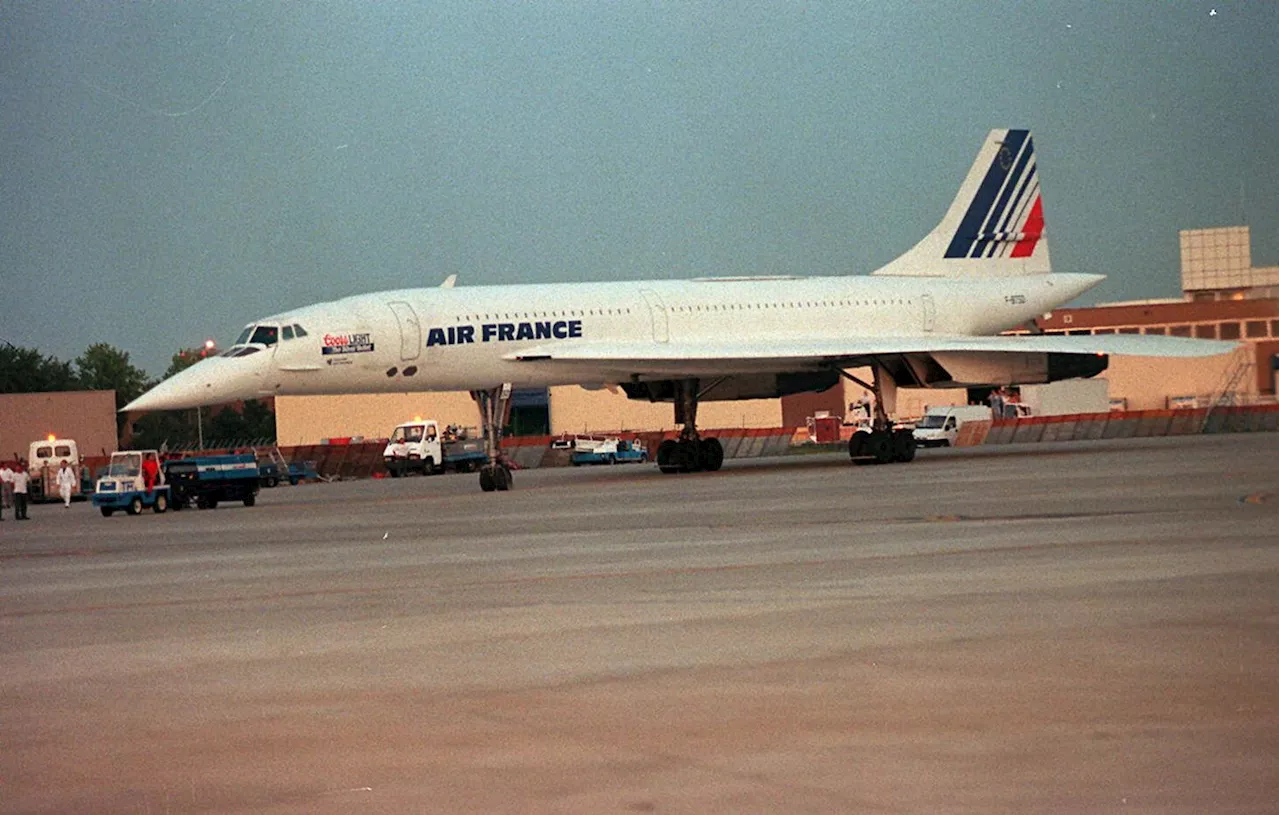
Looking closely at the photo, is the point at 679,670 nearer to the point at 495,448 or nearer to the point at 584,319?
the point at 495,448

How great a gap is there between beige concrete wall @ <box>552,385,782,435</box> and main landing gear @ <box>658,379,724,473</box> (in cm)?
2887

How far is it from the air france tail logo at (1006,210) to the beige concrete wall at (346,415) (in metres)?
29.1

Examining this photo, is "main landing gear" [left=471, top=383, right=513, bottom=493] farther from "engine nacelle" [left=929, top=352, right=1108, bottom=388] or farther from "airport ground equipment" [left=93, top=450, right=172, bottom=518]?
"engine nacelle" [left=929, top=352, right=1108, bottom=388]

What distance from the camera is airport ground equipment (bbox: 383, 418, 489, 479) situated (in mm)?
46500

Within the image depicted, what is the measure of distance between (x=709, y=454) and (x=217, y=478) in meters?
8.54

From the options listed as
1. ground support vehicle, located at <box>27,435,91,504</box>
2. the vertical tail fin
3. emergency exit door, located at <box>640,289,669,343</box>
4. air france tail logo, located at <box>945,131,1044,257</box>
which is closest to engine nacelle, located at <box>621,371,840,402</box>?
emergency exit door, located at <box>640,289,669,343</box>

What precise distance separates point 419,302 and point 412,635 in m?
18.7

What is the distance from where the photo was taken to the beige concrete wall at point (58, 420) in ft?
175

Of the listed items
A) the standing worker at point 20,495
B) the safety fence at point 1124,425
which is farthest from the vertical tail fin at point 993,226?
the standing worker at point 20,495

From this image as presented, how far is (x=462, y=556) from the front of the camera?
1489 cm

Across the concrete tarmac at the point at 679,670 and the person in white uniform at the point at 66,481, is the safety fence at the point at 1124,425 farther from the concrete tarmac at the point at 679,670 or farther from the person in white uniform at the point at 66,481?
the concrete tarmac at the point at 679,670

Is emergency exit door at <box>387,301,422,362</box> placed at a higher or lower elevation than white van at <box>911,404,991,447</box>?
higher

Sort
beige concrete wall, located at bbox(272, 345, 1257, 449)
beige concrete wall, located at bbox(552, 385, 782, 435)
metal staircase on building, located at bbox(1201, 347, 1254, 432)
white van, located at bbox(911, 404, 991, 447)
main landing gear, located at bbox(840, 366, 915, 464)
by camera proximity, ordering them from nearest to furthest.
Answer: main landing gear, located at bbox(840, 366, 915, 464) < white van, located at bbox(911, 404, 991, 447) < metal staircase on building, located at bbox(1201, 347, 1254, 432) < beige concrete wall, located at bbox(272, 345, 1257, 449) < beige concrete wall, located at bbox(552, 385, 782, 435)

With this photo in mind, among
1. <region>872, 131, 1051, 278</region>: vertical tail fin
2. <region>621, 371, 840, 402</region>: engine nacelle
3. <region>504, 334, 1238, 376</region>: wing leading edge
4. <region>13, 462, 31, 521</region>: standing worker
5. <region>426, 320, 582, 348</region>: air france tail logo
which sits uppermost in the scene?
<region>872, 131, 1051, 278</region>: vertical tail fin
